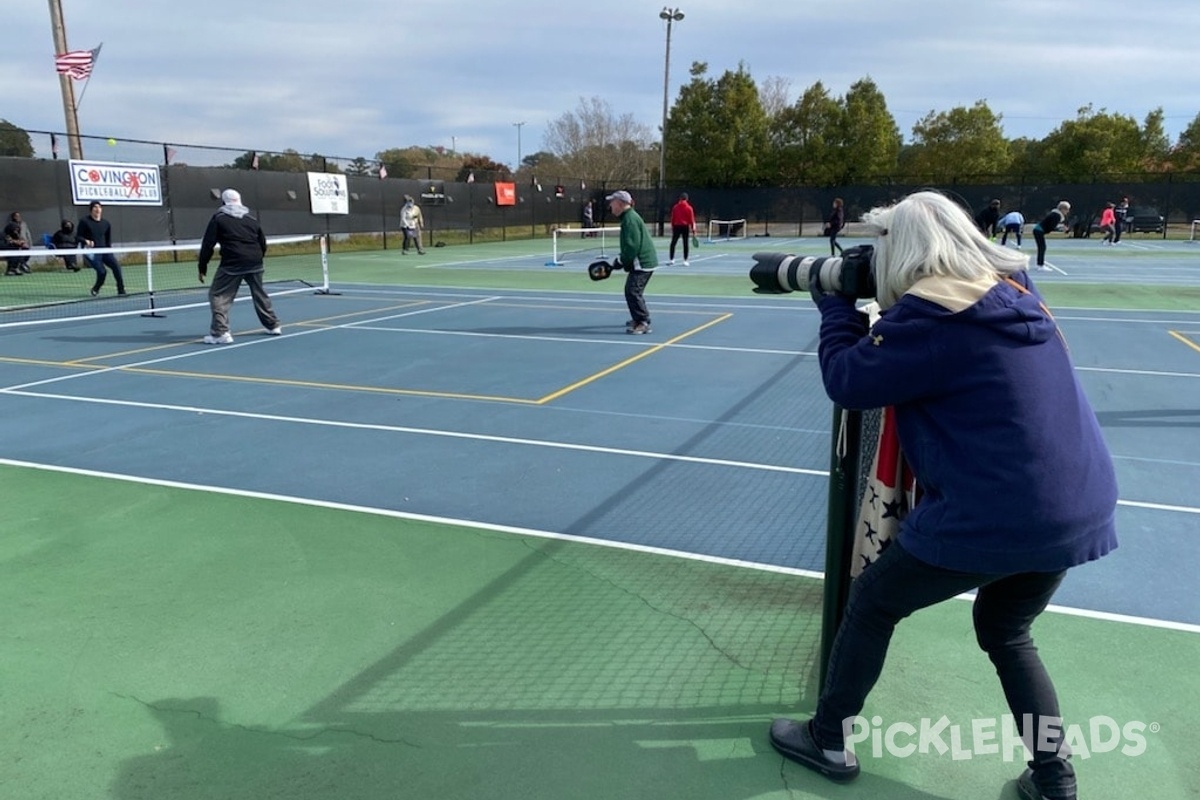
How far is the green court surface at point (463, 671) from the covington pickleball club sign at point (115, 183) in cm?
2044

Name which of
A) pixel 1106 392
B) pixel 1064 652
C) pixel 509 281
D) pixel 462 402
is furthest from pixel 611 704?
pixel 509 281

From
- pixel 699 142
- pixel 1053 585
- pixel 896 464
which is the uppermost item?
pixel 699 142

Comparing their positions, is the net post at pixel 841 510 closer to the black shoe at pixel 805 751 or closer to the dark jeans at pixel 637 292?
Result: the black shoe at pixel 805 751

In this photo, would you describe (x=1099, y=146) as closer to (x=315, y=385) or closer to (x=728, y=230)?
(x=728, y=230)

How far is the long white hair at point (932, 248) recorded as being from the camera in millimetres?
2424

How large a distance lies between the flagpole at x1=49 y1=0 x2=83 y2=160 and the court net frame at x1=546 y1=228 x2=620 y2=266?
1216 cm

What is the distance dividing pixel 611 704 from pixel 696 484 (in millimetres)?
2863

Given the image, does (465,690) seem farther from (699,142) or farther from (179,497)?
(699,142)

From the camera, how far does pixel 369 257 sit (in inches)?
1139

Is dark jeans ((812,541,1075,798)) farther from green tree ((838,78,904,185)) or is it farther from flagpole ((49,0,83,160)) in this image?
green tree ((838,78,904,185))

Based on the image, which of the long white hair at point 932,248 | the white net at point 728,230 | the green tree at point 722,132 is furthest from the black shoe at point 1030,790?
the green tree at point 722,132

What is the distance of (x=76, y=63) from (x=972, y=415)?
85.5ft

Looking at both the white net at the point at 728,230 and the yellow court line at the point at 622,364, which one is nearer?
the yellow court line at the point at 622,364

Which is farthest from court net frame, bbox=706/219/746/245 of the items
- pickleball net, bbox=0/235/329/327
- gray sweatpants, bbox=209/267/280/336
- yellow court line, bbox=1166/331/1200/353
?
gray sweatpants, bbox=209/267/280/336
